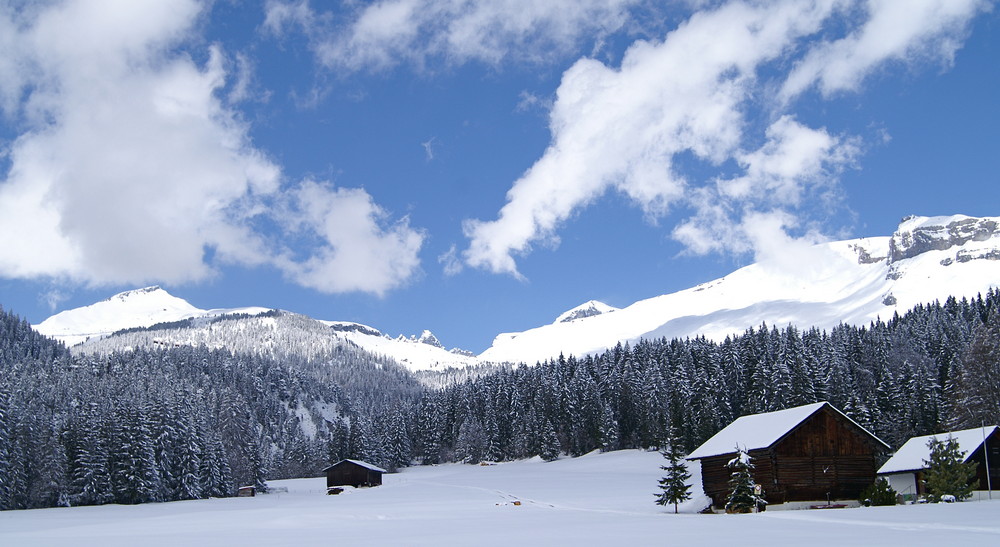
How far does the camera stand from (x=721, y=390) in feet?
351

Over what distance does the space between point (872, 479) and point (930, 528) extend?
86.8 feet

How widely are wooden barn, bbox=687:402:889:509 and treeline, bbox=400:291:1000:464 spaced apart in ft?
54.6

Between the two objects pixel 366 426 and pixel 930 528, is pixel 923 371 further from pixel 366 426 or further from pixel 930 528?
pixel 366 426

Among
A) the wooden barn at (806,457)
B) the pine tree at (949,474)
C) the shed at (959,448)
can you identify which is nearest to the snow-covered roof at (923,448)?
the shed at (959,448)

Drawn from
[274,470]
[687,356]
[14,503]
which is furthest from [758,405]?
[274,470]

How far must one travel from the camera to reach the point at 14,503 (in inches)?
2852

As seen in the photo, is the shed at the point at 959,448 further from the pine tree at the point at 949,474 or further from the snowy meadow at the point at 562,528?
the snowy meadow at the point at 562,528

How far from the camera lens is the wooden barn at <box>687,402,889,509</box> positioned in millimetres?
48656

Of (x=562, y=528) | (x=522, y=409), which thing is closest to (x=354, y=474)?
(x=522, y=409)

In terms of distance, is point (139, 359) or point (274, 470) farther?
point (139, 359)

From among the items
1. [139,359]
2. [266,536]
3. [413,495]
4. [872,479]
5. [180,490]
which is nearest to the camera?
[266,536]

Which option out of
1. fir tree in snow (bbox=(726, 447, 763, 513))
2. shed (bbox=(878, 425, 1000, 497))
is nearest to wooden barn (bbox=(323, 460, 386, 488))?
fir tree in snow (bbox=(726, 447, 763, 513))

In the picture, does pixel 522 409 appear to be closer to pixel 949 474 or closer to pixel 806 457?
pixel 806 457

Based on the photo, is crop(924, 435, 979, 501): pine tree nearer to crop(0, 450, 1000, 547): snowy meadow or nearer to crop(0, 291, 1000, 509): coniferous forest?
crop(0, 450, 1000, 547): snowy meadow
